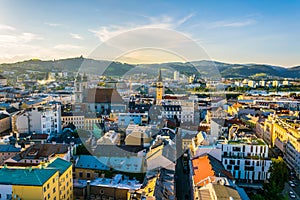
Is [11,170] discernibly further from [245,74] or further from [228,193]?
[245,74]

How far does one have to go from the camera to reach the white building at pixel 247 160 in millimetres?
15172

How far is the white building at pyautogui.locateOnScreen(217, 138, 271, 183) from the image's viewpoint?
597 inches

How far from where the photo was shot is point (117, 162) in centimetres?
1421

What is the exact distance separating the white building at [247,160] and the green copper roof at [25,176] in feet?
32.9

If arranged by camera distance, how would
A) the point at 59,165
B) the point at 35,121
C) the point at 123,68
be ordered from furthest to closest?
the point at 123,68 → the point at 35,121 → the point at 59,165

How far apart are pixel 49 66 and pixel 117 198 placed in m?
98.9

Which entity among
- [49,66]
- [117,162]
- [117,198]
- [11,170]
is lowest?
[117,198]

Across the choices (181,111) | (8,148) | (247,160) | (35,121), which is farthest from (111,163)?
(181,111)

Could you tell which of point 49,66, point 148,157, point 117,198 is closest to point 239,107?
point 148,157

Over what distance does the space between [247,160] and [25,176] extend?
39.2 feet

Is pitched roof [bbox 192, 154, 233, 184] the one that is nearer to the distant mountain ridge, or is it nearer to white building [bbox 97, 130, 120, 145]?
white building [bbox 97, 130, 120, 145]

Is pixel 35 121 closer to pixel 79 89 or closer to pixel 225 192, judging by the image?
pixel 79 89

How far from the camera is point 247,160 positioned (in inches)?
601

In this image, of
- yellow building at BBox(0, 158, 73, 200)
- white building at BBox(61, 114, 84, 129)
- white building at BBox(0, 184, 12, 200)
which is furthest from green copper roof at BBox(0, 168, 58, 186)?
white building at BBox(61, 114, 84, 129)
